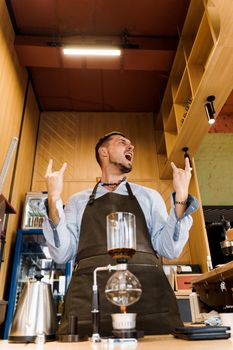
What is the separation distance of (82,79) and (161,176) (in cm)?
190

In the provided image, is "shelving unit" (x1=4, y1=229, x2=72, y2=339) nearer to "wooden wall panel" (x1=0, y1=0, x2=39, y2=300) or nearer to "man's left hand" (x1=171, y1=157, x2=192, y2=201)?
"wooden wall panel" (x1=0, y1=0, x2=39, y2=300)

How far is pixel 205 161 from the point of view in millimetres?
5023

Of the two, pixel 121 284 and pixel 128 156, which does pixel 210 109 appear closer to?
pixel 128 156

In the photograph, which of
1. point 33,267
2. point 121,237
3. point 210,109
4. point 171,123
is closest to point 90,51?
point 171,123

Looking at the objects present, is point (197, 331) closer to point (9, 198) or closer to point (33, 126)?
point (9, 198)

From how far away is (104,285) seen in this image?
1.19m

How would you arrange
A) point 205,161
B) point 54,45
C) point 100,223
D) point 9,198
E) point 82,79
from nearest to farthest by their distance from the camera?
point 100,223 → point 9,198 → point 54,45 → point 82,79 → point 205,161

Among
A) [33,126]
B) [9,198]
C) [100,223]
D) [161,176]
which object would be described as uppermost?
[33,126]

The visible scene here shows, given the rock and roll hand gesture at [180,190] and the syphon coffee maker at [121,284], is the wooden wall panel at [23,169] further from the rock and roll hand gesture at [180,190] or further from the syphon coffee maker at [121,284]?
the syphon coffee maker at [121,284]

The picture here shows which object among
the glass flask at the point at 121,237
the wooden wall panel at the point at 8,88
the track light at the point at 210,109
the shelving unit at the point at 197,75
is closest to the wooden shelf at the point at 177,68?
the shelving unit at the point at 197,75

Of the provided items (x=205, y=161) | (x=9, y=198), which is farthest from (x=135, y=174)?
(x=9, y=198)

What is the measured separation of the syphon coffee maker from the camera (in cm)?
79

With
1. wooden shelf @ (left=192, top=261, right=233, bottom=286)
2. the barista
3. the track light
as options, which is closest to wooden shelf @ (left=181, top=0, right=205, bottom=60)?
the track light

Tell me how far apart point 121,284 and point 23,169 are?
11.8 ft
